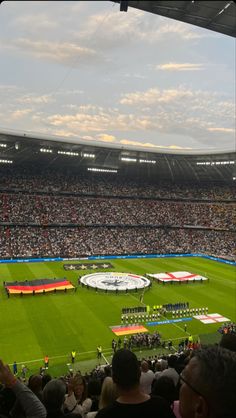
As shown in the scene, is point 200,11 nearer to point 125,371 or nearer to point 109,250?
point 125,371

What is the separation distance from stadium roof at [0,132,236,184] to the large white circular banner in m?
25.7

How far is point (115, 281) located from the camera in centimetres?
4528

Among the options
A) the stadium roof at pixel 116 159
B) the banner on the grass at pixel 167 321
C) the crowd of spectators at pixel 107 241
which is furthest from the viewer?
the stadium roof at pixel 116 159

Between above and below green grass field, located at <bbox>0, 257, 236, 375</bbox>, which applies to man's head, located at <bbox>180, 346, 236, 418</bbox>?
above

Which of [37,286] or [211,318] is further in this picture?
[37,286]

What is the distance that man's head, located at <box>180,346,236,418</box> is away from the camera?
2.48 m

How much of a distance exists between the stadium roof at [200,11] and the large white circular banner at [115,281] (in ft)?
109

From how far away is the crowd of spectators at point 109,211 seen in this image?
233ft

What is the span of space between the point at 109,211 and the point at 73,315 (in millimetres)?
46759

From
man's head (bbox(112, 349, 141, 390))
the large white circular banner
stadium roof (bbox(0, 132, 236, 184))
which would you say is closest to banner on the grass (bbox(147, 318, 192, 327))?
the large white circular banner

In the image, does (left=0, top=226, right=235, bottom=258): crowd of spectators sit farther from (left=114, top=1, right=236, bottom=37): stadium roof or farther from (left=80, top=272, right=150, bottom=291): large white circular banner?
(left=114, top=1, right=236, bottom=37): stadium roof

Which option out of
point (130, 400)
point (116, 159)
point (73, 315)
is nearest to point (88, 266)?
point (73, 315)

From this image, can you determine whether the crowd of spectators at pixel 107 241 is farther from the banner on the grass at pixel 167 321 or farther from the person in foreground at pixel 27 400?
the person in foreground at pixel 27 400

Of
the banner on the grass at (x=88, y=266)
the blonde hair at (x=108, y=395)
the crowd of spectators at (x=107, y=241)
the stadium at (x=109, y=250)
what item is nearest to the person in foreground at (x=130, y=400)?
the blonde hair at (x=108, y=395)
